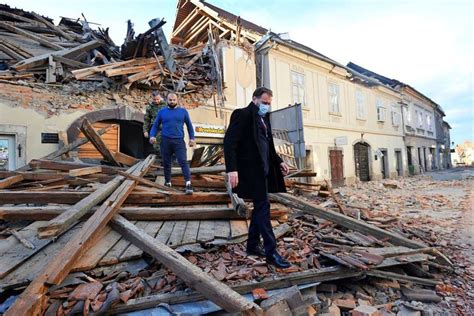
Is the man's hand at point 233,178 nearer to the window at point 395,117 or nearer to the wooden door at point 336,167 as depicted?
the wooden door at point 336,167

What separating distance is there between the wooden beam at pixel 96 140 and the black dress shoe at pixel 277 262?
4.62m

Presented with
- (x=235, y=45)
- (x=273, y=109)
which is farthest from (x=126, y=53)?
(x=273, y=109)

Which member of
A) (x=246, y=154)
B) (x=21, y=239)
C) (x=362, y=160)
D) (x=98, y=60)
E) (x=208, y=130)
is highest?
(x=98, y=60)

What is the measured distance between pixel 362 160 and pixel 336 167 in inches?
142

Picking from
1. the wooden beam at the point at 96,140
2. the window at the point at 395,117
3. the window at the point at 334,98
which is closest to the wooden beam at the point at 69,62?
the wooden beam at the point at 96,140

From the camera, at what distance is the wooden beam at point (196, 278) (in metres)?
1.78

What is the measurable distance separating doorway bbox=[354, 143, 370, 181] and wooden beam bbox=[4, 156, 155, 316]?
1633 centimetres

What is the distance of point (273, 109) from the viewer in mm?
12531

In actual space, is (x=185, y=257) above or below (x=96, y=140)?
below

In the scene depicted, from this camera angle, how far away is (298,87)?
13773 mm

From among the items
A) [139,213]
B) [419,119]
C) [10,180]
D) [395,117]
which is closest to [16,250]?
[139,213]

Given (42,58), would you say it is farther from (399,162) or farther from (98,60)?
(399,162)

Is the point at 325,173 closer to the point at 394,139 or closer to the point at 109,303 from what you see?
the point at 394,139

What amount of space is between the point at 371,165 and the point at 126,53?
15924 mm
